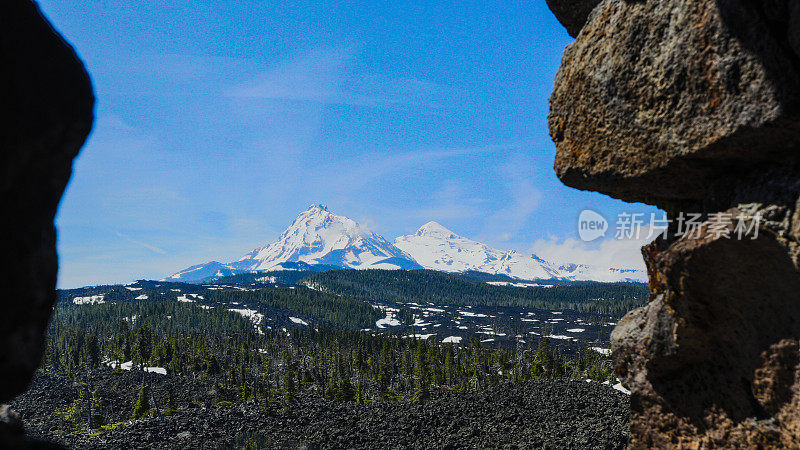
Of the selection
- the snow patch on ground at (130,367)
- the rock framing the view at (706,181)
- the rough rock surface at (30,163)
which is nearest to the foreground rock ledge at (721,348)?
the rock framing the view at (706,181)

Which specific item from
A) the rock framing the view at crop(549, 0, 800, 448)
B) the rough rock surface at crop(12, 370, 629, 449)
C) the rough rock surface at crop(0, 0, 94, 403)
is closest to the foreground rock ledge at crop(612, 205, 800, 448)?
the rock framing the view at crop(549, 0, 800, 448)

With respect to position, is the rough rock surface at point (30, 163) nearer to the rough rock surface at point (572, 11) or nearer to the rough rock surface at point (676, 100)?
the rough rock surface at point (676, 100)

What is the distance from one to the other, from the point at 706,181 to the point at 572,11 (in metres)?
6.42

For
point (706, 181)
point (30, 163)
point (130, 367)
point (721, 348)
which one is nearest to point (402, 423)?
point (721, 348)

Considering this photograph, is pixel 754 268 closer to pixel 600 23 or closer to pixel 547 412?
pixel 600 23

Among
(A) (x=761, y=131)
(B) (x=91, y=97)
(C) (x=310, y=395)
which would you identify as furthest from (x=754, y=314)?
(C) (x=310, y=395)

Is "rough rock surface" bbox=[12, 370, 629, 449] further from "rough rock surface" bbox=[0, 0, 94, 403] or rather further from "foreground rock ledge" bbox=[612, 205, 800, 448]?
"rough rock surface" bbox=[0, 0, 94, 403]

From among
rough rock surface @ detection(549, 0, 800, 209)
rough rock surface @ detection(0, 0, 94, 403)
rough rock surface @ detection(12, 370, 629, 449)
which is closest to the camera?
rough rock surface @ detection(0, 0, 94, 403)

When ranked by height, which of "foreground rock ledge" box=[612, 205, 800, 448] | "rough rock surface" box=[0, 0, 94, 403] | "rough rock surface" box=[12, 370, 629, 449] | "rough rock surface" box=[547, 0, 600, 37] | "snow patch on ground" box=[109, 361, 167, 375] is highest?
"rough rock surface" box=[547, 0, 600, 37]

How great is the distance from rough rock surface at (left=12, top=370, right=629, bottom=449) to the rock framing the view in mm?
22857

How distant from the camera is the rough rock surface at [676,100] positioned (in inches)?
247

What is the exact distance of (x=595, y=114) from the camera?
8781 mm

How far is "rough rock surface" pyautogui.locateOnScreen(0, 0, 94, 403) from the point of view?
4.34 meters

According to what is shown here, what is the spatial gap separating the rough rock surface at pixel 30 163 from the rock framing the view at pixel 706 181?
944 centimetres
